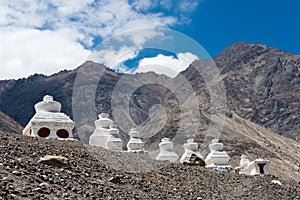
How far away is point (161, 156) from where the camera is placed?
1519 inches

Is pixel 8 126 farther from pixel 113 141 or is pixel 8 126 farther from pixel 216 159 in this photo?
pixel 113 141

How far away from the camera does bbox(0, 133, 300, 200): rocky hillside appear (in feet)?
42.4

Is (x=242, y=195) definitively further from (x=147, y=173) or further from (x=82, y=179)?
(x=82, y=179)

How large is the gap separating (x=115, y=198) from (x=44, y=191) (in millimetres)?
2127

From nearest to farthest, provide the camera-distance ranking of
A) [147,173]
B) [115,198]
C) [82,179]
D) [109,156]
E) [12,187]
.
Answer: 1. [12,187]
2. [115,198]
3. [82,179]
4. [147,173]
5. [109,156]

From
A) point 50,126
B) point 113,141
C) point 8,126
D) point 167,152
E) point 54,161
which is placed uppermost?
point 8,126

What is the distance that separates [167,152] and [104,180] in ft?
76.4

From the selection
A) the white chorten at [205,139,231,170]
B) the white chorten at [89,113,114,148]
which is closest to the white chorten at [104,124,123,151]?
the white chorten at [89,113,114,148]

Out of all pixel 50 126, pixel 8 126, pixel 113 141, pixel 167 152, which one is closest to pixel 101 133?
pixel 113 141

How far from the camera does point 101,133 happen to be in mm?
38281

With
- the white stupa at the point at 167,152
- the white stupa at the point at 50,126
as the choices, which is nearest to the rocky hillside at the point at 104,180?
the white stupa at the point at 50,126

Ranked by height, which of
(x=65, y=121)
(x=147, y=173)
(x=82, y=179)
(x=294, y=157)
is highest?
(x=294, y=157)

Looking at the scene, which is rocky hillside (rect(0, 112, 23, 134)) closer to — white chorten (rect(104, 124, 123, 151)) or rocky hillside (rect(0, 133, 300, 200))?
white chorten (rect(104, 124, 123, 151))

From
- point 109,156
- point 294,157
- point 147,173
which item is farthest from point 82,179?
point 294,157
